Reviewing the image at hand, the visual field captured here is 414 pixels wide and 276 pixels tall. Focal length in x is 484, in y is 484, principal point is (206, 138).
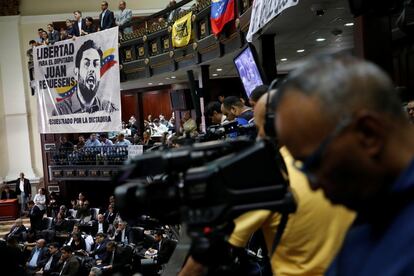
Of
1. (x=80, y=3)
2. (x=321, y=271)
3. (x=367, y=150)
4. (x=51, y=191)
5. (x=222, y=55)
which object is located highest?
(x=80, y=3)

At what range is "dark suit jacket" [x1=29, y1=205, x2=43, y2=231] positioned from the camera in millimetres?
14156

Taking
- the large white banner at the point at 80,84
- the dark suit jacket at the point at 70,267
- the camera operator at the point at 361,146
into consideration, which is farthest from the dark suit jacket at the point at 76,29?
the camera operator at the point at 361,146

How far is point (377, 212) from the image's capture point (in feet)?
2.91


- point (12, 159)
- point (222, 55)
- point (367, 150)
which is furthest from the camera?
point (12, 159)

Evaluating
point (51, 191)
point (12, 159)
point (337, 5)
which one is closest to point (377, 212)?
point (337, 5)

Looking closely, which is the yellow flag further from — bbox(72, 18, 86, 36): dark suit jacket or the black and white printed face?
bbox(72, 18, 86, 36): dark suit jacket

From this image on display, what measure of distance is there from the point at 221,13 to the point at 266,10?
12.6ft

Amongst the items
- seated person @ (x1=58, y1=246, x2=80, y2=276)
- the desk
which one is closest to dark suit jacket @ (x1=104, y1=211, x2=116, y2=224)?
seated person @ (x1=58, y1=246, x2=80, y2=276)

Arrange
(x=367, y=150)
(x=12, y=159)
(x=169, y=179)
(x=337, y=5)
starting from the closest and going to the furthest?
(x=367, y=150), (x=169, y=179), (x=337, y=5), (x=12, y=159)

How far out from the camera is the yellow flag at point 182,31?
10998mm

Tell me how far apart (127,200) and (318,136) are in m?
0.56

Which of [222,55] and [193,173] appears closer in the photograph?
[193,173]

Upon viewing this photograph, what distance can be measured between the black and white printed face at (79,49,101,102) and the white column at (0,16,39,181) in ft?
29.0

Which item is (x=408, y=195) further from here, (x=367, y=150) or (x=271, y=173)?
(x=271, y=173)
